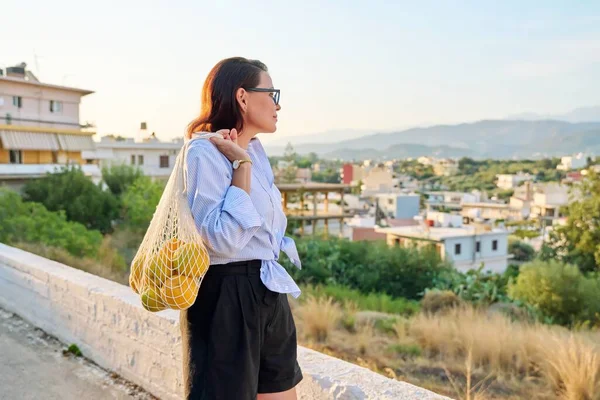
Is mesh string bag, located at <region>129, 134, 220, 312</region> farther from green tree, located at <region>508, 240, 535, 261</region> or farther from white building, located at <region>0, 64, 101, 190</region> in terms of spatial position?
green tree, located at <region>508, 240, 535, 261</region>

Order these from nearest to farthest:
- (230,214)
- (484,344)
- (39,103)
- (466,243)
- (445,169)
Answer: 1. (230,214)
2. (484,344)
3. (39,103)
4. (466,243)
5. (445,169)

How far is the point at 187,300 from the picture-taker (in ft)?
5.64

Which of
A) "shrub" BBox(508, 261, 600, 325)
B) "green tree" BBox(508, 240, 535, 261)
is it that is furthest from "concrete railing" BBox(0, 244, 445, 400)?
"green tree" BBox(508, 240, 535, 261)

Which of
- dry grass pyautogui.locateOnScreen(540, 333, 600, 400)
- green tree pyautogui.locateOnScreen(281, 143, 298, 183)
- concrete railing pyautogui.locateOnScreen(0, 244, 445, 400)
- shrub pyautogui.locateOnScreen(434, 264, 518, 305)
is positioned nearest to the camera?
concrete railing pyautogui.locateOnScreen(0, 244, 445, 400)

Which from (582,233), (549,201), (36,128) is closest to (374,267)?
(582,233)

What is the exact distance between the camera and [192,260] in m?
1.71

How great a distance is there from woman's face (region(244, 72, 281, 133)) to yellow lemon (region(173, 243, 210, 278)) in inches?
18.0

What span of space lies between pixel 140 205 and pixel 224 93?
810 inches

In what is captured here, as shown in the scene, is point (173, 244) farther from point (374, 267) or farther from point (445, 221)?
point (445, 221)

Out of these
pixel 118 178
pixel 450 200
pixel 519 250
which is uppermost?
pixel 118 178

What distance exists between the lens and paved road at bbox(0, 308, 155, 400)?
11.1ft

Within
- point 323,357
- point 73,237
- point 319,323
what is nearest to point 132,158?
point 73,237

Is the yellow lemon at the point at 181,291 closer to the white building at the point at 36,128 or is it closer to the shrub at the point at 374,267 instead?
the shrub at the point at 374,267

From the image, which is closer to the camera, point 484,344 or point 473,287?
point 484,344
